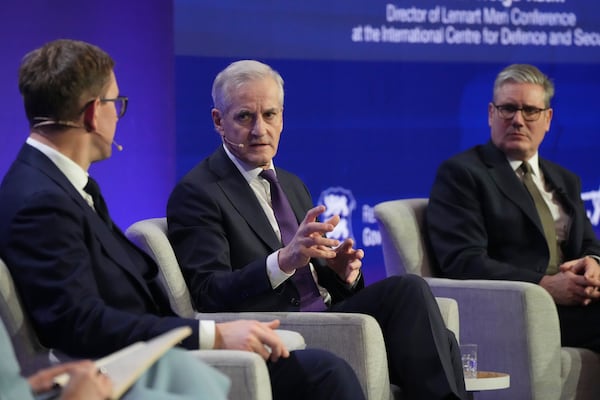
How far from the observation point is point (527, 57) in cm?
700

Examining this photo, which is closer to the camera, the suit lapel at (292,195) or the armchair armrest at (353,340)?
the armchair armrest at (353,340)

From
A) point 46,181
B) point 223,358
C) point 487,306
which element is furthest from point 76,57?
point 487,306

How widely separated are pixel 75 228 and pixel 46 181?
6.3 inches

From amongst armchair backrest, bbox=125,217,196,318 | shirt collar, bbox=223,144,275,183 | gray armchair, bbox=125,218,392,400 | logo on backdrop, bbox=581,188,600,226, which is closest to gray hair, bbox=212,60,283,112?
shirt collar, bbox=223,144,275,183

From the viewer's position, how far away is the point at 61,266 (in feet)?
9.96

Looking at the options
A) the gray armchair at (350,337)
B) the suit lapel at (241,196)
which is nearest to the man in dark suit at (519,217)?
the suit lapel at (241,196)

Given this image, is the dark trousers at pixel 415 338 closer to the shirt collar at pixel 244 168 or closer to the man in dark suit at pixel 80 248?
the man in dark suit at pixel 80 248

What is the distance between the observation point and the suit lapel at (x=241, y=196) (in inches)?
161

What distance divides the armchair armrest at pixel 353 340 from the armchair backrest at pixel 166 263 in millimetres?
342

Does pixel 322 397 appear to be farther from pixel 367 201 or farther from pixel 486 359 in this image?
pixel 367 201

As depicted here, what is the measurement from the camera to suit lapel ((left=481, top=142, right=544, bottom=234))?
5.05m

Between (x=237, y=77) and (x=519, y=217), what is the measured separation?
151 centimetres

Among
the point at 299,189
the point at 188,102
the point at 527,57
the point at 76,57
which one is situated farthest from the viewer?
the point at 527,57

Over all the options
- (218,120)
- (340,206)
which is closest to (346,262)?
(218,120)
